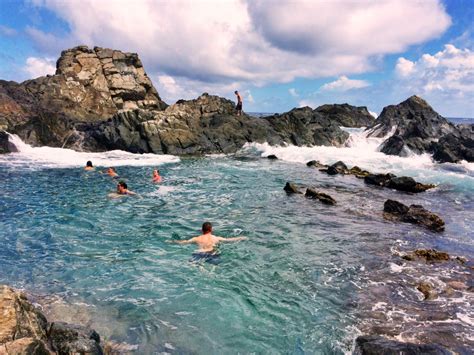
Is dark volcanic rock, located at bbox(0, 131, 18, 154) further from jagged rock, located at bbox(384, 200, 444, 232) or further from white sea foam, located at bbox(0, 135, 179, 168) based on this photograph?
jagged rock, located at bbox(384, 200, 444, 232)

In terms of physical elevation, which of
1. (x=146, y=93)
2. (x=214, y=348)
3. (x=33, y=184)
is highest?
(x=146, y=93)

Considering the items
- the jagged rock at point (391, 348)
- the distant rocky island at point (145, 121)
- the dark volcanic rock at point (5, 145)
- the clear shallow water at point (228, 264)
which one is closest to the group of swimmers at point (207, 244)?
the clear shallow water at point (228, 264)

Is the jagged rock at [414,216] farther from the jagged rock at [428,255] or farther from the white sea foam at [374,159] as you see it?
the white sea foam at [374,159]

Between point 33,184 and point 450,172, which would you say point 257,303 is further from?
point 450,172

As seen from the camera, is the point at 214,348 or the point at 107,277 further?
the point at 107,277

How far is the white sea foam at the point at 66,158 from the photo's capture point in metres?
30.5

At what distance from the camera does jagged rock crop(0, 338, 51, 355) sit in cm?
473

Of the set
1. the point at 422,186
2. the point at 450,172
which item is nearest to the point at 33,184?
the point at 422,186

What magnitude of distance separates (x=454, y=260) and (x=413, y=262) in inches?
57.5

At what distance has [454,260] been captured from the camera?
1223 centimetres

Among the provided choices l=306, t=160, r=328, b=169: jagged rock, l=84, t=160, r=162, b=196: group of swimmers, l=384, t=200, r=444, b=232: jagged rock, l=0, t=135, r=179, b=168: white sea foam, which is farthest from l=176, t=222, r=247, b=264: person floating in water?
l=306, t=160, r=328, b=169: jagged rock

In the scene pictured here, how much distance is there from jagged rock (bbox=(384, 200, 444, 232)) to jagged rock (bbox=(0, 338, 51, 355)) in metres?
15.2

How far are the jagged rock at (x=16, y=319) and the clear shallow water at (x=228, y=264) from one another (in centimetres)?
225

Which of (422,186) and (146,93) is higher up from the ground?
(146,93)
